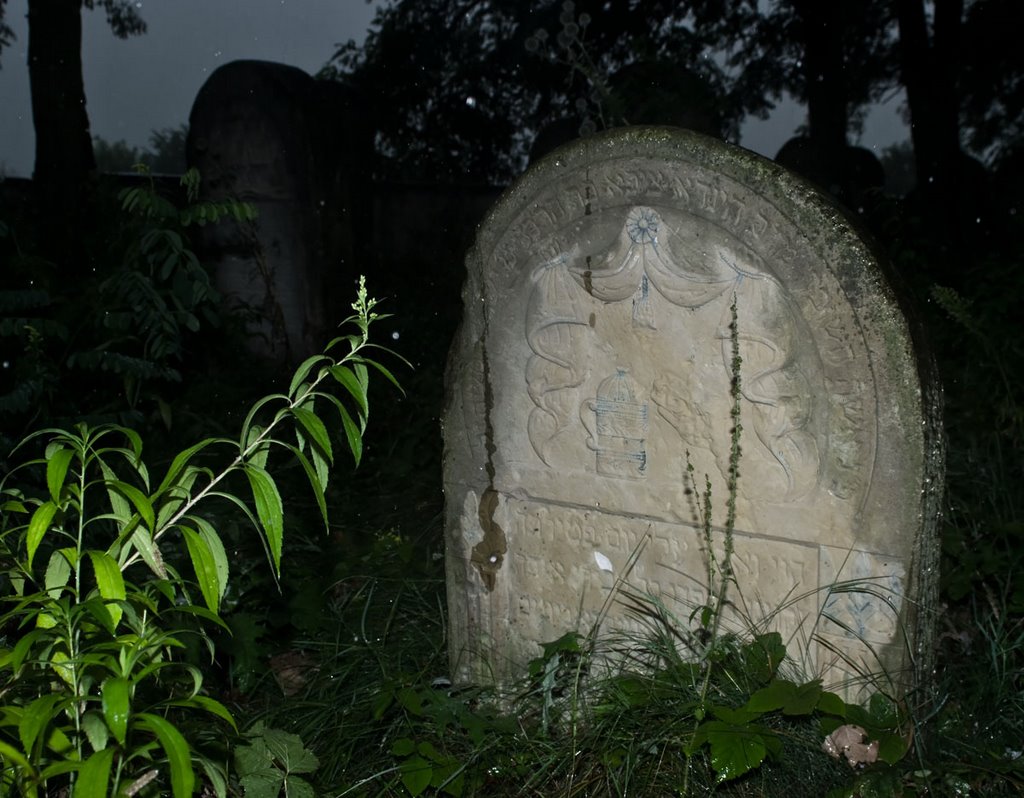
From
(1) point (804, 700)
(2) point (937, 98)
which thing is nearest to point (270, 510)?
(1) point (804, 700)

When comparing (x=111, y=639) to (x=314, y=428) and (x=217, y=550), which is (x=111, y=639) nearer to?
(x=217, y=550)

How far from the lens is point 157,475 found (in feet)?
14.0

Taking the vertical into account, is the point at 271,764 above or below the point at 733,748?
below

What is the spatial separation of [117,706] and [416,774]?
1.10 metres

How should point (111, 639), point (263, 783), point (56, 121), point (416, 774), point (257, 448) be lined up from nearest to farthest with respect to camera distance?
point (111, 639) < point (257, 448) < point (263, 783) < point (416, 774) < point (56, 121)

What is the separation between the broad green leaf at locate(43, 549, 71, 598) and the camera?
1.70 m

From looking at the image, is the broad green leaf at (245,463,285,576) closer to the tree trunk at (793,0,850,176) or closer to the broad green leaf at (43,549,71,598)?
the broad green leaf at (43,549,71,598)

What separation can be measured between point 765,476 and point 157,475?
9.19ft

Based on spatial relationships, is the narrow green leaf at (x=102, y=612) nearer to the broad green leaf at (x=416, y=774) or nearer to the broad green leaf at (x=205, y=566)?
the broad green leaf at (x=205, y=566)

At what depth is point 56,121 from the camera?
6375mm

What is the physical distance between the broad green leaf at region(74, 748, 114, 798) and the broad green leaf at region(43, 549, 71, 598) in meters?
0.39

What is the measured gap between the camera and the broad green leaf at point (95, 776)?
1340 millimetres

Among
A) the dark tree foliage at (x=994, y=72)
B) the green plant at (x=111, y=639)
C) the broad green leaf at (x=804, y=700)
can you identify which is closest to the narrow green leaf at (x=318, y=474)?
the green plant at (x=111, y=639)

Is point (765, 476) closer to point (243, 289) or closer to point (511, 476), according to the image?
point (511, 476)
